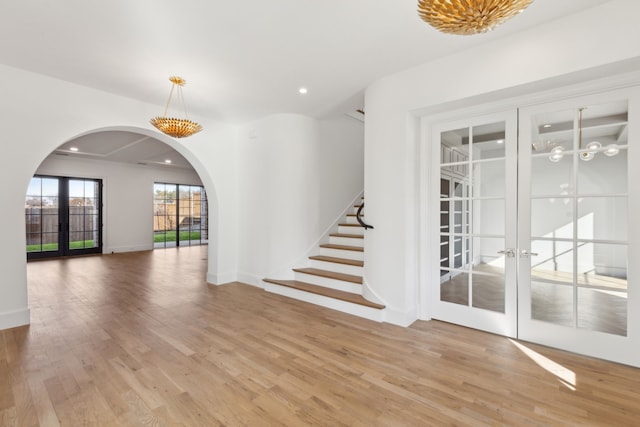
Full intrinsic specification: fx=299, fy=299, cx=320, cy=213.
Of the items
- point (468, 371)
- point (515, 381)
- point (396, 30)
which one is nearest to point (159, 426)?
point (468, 371)

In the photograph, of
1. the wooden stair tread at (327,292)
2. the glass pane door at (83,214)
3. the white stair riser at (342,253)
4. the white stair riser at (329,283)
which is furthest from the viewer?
the glass pane door at (83,214)

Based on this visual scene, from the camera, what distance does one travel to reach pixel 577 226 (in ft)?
9.15

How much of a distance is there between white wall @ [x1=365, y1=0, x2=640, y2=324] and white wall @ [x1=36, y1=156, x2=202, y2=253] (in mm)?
8927

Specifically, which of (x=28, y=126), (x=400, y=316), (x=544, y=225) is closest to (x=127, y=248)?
(x=28, y=126)

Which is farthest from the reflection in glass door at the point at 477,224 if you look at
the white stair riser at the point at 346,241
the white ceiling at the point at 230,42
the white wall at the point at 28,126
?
the white wall at the point at 28,126

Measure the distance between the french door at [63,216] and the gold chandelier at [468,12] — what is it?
10524 mm

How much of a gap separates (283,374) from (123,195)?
954 centimetres

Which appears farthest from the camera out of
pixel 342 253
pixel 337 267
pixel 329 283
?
pixel 342 253

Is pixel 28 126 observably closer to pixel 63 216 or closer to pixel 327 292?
pixel 327 292

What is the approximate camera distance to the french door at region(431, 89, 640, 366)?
8.55 ft

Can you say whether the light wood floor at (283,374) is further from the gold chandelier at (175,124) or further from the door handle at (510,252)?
the gold chandelier at (175,124)

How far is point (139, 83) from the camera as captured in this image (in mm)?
3721

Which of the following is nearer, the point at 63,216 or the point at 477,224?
the point at 477,224

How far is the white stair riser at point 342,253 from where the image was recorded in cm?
475
